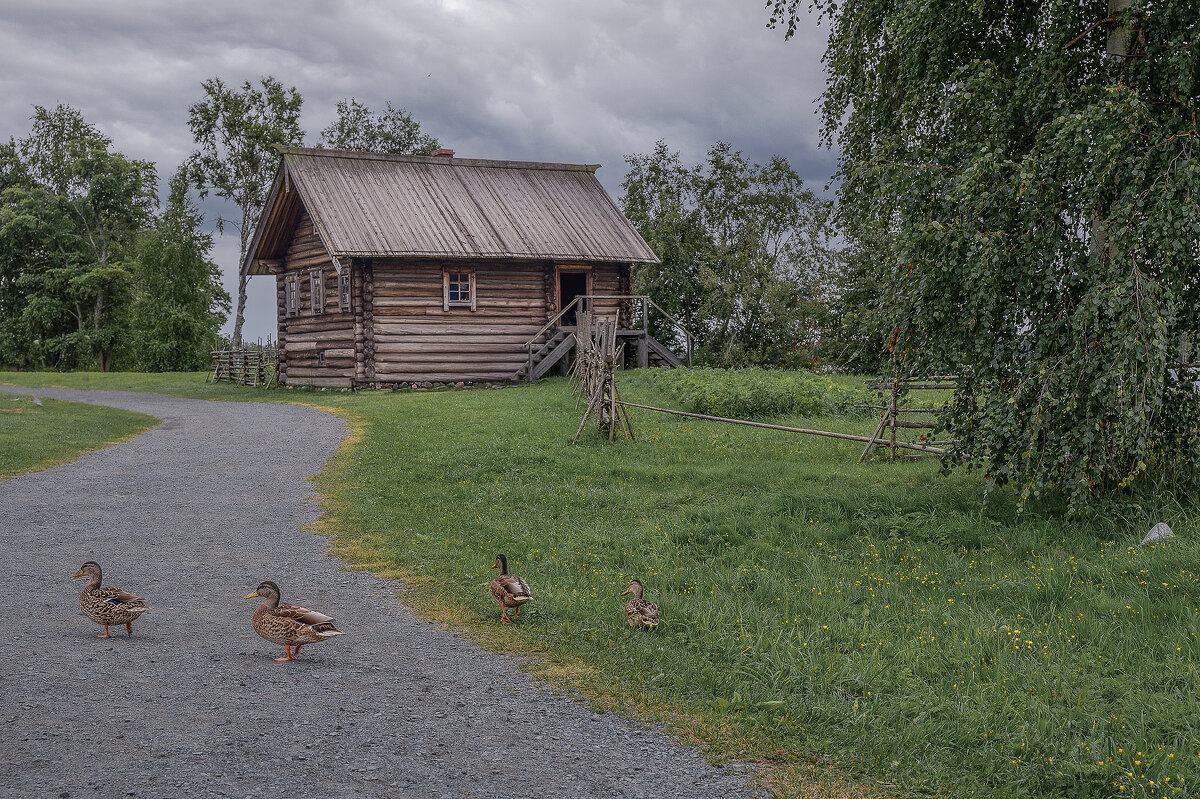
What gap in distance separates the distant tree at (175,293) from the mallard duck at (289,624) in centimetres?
4745

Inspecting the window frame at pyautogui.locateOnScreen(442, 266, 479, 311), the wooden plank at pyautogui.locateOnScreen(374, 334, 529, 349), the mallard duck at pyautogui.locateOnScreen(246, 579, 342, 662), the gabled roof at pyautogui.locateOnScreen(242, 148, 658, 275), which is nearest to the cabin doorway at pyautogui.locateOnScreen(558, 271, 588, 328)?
the gabled roof at pyautogui.locateOnScreen(242, 148, 658, 275)

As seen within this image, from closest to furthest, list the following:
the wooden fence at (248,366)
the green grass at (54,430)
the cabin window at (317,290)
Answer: the green grass at (54,430), the cabin window at (317,290), the wooden fence at (248,366)

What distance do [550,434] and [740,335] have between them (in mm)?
23846

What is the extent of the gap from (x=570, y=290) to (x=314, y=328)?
9.42 meters

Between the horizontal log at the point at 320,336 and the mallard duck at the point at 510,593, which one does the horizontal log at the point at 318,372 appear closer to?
the horizontal log at the point at 320,336

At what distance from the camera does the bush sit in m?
19.7

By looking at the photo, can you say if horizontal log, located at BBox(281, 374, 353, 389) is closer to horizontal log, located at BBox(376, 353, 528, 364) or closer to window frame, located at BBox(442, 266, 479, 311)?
horizontal log, located at BBox(376, 353, 528, 364)

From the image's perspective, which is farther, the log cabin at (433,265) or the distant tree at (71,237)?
the distant tree at (71,237)

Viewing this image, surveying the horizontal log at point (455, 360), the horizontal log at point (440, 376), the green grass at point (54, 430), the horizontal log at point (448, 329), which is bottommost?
the green grass at point (54, 430)

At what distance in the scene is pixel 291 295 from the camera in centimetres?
3541

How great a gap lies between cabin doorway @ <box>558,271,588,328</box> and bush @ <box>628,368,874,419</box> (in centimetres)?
1076

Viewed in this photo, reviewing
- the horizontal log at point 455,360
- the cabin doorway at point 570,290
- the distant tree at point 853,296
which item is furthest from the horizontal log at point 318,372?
the distant tree at point 853,296

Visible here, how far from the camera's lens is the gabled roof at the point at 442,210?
2972 centimetres

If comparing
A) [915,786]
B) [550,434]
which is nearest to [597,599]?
[915,786]
